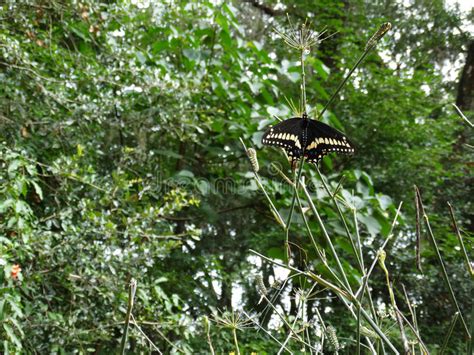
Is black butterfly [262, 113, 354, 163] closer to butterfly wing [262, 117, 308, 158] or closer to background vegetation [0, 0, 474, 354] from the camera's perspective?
butterfly wing [262, 117, 308, 158]

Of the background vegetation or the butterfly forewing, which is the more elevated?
the background vegetation

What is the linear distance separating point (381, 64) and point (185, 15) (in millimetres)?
2658

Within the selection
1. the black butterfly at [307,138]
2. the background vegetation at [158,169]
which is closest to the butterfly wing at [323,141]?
the black butterfly at [307,138]

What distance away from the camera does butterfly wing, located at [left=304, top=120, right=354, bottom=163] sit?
843 millimetres

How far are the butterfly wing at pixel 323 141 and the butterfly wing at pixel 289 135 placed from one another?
0.06 feet

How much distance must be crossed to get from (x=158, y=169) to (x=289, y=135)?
239 centimetres

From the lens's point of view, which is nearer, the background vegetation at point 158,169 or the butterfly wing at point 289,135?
the butterfly wing at point 289,135

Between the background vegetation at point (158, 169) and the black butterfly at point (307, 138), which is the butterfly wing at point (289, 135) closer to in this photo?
the black butterfly at point (307, 138)

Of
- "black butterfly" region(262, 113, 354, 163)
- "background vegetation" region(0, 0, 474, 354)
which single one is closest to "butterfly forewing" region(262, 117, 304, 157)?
"black butterfly" region(262, 113, 354, 163)

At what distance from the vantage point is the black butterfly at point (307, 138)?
811mm

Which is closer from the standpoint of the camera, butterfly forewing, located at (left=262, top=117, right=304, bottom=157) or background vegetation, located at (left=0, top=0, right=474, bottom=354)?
butterfly forewing, located at (left=262, top=117, right=304, bottom=157)

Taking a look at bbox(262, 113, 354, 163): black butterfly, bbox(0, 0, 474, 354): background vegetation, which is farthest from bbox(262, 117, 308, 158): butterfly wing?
bbox(0, 0, 474, 354): background vegetation

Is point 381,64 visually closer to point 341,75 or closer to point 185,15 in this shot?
point 341,75

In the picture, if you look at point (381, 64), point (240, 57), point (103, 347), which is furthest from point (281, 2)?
point (103, 347)
